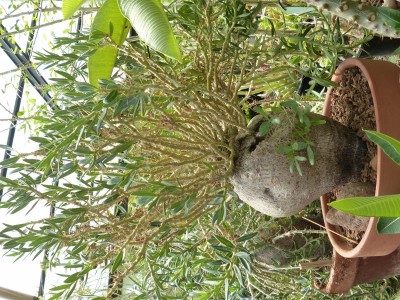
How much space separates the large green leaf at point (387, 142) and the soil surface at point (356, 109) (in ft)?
1.40

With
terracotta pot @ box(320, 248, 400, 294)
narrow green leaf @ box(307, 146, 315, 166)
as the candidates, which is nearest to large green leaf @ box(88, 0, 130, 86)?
narrow green leaf @ box(307, 146, 315, 166)

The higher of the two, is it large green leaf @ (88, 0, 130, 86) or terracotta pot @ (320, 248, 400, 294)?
large green leaf @ (88, 0, 130, 86)

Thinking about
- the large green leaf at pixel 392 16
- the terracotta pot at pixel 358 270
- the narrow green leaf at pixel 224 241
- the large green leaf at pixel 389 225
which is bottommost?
the terracotta pot at pixel 358 270

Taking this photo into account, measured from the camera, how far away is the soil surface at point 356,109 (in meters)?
1.29

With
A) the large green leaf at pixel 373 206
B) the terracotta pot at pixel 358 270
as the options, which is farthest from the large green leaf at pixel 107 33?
the terracotta pot at pixel 358 270

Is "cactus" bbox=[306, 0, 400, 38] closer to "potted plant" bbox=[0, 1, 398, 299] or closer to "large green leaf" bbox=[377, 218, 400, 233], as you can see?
"potted plant" bbox=[0, 1, 398, 299]

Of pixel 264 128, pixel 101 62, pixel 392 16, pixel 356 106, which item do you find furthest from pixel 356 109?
pixel 101 62

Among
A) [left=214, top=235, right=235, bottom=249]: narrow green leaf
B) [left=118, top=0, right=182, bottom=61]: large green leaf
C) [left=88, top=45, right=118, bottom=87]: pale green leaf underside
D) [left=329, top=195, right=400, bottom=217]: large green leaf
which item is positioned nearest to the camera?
[left=329, top=195, right=400, bottom=217]: large green leaf

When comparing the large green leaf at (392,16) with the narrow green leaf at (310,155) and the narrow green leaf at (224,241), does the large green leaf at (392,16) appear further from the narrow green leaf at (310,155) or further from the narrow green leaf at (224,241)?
the narrow green leaf at (224,241)

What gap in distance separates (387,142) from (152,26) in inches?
18.4

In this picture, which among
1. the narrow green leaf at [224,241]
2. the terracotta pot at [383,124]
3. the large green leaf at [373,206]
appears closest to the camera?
the large green leaf at [373,206]

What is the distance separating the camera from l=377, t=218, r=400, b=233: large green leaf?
0.83 m

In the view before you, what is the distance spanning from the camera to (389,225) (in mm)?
841

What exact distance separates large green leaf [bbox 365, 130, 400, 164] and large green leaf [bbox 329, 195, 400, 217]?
0.08 meters
